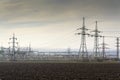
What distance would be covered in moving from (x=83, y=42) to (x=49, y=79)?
269 ft

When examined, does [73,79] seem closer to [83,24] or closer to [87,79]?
[87,79]

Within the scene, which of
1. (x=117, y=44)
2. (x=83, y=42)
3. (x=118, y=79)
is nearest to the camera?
(x=118, y=79)

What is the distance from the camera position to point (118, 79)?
1743 inches

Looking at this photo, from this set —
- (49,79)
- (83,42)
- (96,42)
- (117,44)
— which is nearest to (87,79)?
(49,79)

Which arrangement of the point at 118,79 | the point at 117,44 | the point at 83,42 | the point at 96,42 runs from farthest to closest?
the point at 117,44 → the point at 96,42 → the point at 83,42 → the point at 118,79

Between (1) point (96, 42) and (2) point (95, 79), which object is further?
(1) point (96, 42)

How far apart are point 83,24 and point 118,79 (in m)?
87.5

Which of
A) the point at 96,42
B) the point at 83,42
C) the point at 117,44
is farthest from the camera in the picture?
the point at 117,44

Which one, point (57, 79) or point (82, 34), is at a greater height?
point (82, 34)

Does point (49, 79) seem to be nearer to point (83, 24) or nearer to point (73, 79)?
point (73, 79)

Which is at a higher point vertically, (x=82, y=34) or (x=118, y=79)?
(x=82, y=34)

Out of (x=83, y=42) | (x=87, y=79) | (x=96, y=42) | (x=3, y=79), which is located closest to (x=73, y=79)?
(x=87, y=79)

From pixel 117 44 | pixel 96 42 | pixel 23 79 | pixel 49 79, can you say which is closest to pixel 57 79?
pixel 49 79

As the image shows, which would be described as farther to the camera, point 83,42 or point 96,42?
point 96,42
